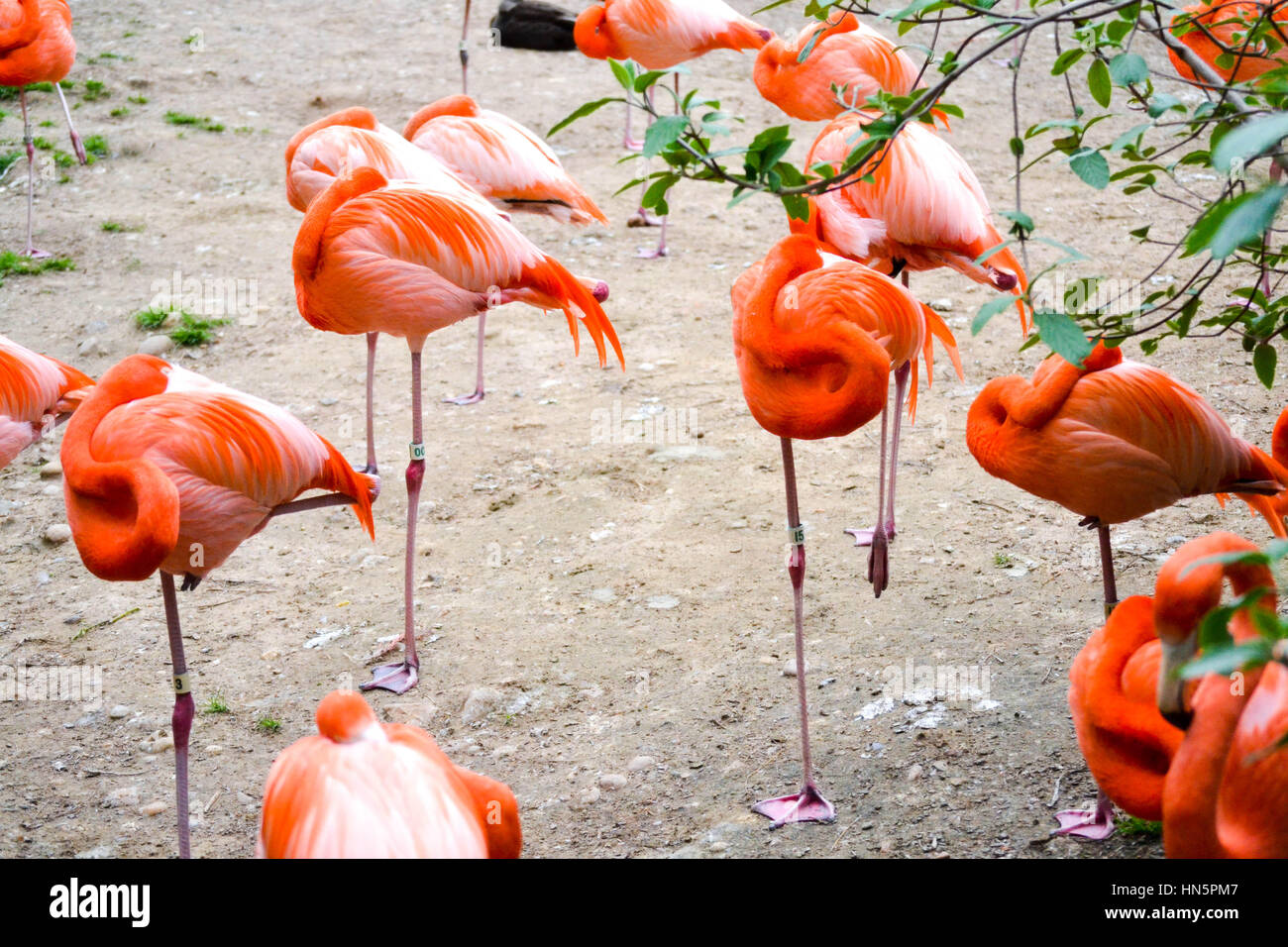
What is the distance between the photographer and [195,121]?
26.3 feet

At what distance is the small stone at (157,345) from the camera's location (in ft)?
18.1

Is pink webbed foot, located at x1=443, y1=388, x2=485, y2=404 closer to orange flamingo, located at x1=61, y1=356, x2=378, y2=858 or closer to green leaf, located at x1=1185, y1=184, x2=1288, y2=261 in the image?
orange flamingo, located at x1=61, y1=356, x2=378, y2=858

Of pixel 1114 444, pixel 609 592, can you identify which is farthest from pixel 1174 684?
pixel 609 592

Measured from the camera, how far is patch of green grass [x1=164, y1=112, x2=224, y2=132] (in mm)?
7961

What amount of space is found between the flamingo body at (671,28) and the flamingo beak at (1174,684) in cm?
524

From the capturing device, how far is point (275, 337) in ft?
18.9

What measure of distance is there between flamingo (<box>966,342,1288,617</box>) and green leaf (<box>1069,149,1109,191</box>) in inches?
27.4

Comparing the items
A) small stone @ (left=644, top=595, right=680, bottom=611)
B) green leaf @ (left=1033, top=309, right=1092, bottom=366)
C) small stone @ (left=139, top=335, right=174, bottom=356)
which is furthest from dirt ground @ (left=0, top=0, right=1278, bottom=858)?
green leaf @ (left=1033, top=309, right=1092, bottom=366)

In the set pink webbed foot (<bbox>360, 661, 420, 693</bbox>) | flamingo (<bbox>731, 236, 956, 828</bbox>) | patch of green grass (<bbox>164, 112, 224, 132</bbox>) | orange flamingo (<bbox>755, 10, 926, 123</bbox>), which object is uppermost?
orange flamingo (<bbox>755, 10, 926, 123</bbox>)

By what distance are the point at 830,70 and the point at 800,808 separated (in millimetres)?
3078

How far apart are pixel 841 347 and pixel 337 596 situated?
2.09 meters

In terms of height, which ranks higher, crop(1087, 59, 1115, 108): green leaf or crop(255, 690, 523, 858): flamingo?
crop(1087, 59, 1115, 108): green leaf

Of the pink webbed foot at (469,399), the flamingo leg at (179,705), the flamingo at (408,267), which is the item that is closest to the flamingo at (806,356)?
the flamingo at (408,267)
